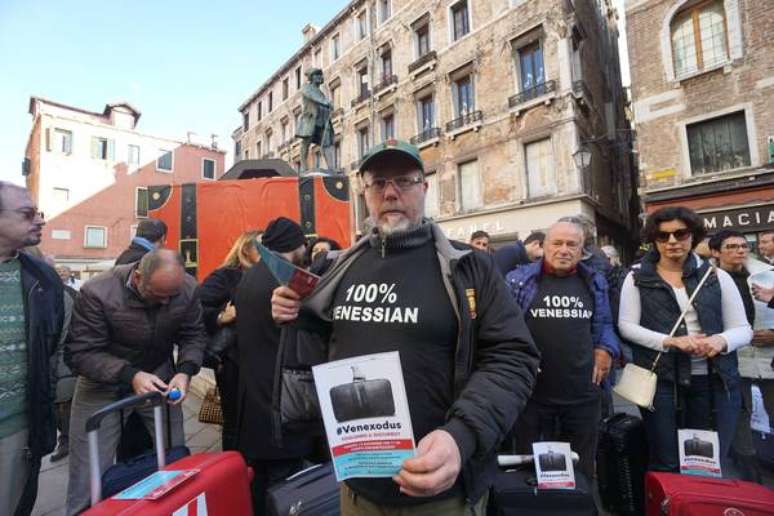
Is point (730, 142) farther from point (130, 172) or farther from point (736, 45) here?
point (130, 172)

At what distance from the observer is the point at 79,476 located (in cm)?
223

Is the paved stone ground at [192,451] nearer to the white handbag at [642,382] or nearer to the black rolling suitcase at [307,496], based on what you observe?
the white handbag at [642,382]

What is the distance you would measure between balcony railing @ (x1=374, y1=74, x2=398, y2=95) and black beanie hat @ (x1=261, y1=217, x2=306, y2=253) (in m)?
18.1

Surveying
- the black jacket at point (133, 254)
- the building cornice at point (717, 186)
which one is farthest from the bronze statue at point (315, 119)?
the building cornice at point (717, 186)

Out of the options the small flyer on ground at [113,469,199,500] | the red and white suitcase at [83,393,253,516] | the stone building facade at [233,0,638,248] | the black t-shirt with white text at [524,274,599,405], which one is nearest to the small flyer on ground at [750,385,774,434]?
the black t-shirt with white text at [524,274,599,405]

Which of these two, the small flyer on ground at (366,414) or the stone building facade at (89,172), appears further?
the stone building facade at (89,172)

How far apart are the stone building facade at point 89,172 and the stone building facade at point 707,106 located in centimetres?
2519

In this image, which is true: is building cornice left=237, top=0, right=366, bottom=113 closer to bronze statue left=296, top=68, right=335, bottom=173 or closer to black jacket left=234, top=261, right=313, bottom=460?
bronze statue left=296, top=68, right=335, bottom=173

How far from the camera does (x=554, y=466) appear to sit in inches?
85.7

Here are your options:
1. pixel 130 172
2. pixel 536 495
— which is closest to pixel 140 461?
pixel 536 495

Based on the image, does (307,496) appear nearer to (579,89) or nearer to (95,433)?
(95,433)

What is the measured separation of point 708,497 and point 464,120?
51.8 feet

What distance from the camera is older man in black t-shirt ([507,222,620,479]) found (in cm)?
253

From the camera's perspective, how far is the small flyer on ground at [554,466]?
2.14 metres
